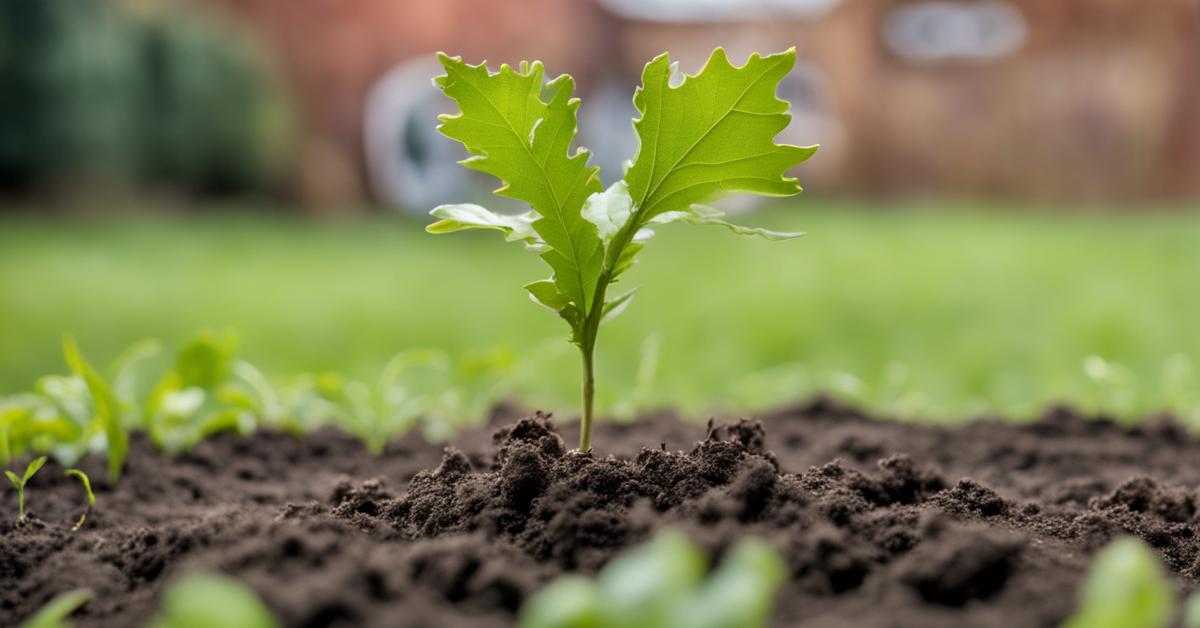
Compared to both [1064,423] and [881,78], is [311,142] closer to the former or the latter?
[881,78]

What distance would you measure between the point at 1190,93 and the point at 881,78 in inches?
85.4

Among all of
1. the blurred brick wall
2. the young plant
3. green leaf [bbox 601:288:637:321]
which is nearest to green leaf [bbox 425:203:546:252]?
the young plant

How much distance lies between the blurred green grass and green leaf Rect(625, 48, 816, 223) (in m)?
0.90

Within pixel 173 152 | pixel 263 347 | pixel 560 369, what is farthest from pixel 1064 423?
pixel 173 152

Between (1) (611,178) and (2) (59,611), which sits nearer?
(2) (59,611)

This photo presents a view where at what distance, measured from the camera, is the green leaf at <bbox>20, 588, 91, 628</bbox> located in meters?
0.70

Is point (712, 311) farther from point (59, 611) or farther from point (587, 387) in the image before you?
point (59, 611)

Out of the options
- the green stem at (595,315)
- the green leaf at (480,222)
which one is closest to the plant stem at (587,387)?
the green stem at (595,315)

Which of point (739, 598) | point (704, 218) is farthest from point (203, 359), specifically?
point (739, 598)

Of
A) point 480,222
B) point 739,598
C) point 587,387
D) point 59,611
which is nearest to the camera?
point 739,598

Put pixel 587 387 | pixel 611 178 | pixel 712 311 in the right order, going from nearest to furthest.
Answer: pixel 587 387 < pixel 712 311 < pixel 611 178

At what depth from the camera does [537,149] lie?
3.39 feet

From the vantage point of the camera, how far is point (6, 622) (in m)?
0.91

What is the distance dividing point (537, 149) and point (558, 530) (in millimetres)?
370
